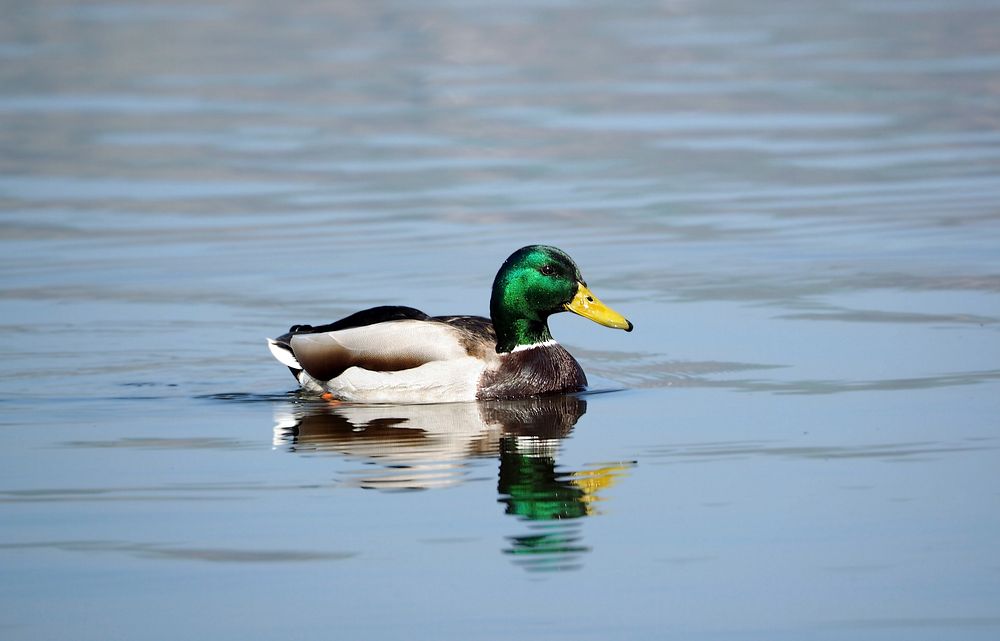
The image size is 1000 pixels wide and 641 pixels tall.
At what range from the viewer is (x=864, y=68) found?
Result: 2814 cm

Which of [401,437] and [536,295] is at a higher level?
[536,295]

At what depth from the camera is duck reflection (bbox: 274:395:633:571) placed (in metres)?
8.29

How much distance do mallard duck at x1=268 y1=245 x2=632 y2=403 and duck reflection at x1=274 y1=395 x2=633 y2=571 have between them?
0.62 feet

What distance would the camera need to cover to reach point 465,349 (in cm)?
1193

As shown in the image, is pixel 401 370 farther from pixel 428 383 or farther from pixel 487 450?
pixel 487 450

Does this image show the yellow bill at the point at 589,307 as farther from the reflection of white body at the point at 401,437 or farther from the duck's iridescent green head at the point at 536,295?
the reflection of white body at the point at 401,437

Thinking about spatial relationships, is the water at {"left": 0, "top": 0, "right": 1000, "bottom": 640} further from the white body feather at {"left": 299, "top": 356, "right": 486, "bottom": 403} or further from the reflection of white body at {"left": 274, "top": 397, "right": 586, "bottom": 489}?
the white body feather at {"left": 299, "top": 356, "right": 486, "bottom": 403}

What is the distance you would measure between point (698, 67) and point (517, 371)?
18172mm

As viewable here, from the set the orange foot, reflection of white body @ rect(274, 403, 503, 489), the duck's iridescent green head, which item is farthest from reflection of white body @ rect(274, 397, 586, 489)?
the duck's iridescent green head

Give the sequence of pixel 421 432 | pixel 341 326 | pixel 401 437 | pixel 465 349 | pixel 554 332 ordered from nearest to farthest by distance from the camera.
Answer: pixel 401 437 → pixel 421 432 → pixel 465 349 → pixel 341 326 → pixel 554 332

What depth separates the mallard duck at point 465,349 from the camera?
11.8 metres

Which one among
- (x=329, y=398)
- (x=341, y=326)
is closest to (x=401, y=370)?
(x=329, y=398)

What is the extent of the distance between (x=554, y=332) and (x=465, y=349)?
2.10 m

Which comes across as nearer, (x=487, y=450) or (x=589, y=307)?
(x=487, y=450)
